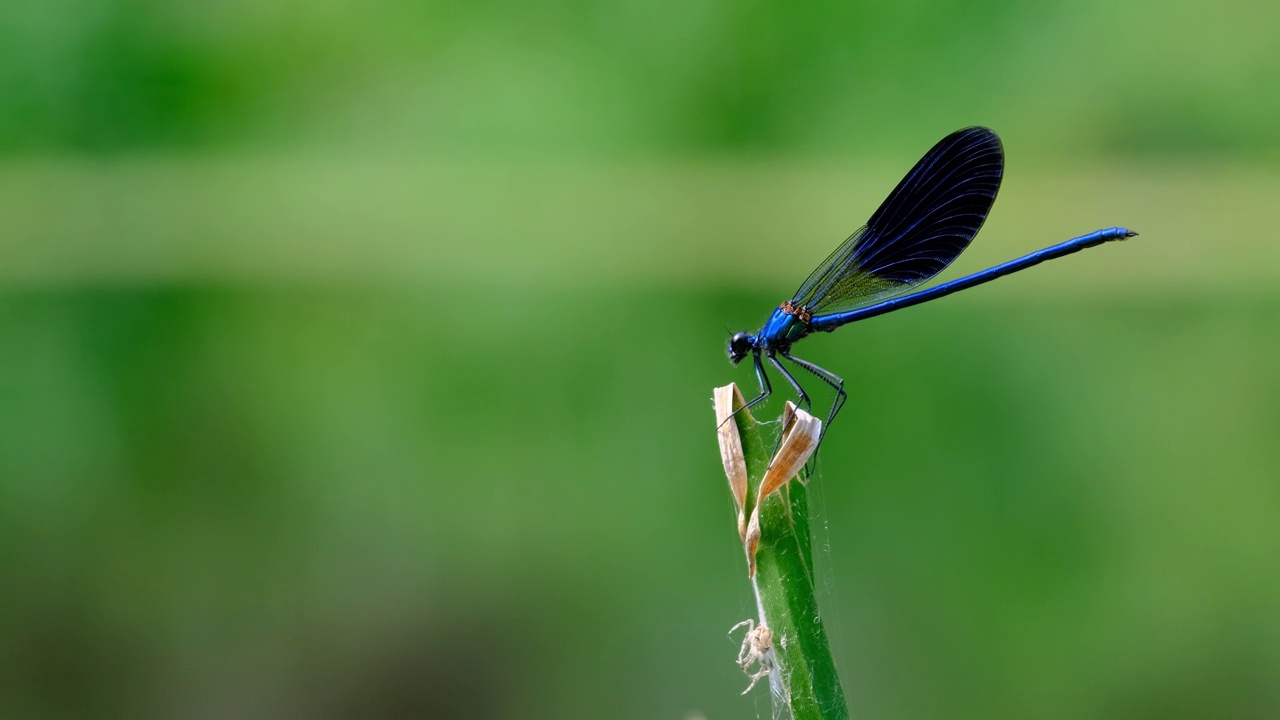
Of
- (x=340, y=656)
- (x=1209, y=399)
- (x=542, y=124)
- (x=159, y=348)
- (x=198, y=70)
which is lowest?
(x=340, y=656)

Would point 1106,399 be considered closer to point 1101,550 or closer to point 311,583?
point 1101,550

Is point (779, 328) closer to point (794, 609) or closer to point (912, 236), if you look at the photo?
point (912, 236)

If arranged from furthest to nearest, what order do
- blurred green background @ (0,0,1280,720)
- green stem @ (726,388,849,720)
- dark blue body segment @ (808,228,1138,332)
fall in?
blurred green background @ (0,0,1280,720) < dark blue body segment @ (808,228,1138,332) < green stem @ (726,388,849,720)

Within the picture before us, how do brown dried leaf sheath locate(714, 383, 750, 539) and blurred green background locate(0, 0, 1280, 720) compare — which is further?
blurred green background locate(0, 0, 1280, 720)

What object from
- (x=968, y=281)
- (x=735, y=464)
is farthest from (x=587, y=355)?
(x=735, y=464)

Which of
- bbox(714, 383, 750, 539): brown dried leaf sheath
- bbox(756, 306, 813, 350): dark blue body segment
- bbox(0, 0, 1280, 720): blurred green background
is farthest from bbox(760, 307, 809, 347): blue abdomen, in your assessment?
bbox(714, 383, 750, 539): brown dried leaf sheath

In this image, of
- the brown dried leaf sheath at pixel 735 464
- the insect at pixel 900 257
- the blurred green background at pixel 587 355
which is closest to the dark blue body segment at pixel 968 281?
the insect at pixel 900 257

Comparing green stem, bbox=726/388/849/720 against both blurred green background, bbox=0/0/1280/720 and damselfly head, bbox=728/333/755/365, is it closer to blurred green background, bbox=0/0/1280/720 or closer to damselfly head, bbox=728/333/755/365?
damselfly head, bbox=728/333/755/365

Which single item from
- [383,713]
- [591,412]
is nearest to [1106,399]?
[591,412]
